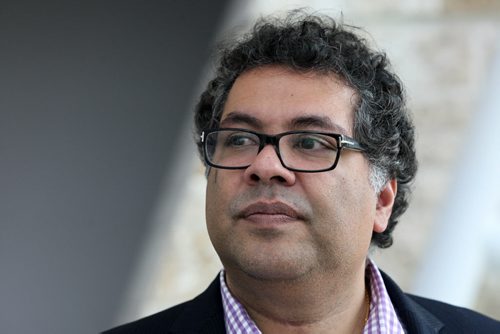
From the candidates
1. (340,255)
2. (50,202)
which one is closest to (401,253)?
(50,202)

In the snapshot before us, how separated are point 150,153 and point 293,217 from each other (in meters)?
2.07

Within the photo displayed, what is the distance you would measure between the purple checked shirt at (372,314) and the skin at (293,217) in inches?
1.2

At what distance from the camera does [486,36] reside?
4105 millimetres

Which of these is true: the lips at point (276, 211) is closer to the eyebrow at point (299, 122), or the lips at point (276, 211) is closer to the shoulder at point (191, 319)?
the eyebrow at point (299, 122)

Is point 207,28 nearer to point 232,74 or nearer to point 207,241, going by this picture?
point 207,241

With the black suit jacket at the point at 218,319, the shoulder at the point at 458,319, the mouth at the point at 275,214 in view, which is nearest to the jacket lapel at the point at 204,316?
the black suit jacket at the point at 218,319

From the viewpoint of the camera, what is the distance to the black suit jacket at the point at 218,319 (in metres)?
2.32

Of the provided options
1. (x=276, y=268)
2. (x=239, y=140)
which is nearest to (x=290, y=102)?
(x=239, y=140)

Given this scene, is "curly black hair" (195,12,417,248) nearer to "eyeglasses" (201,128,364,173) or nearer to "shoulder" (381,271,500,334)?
"eyeglasses" (201,128,364,173)

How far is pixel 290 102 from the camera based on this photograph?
227 cm

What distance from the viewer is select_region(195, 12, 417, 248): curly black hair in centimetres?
239

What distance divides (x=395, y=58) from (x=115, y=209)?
1.43m

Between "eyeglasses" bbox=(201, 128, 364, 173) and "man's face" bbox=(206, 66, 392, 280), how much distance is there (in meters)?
0.02

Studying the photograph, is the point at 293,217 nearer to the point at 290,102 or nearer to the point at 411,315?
the point at 290,102
